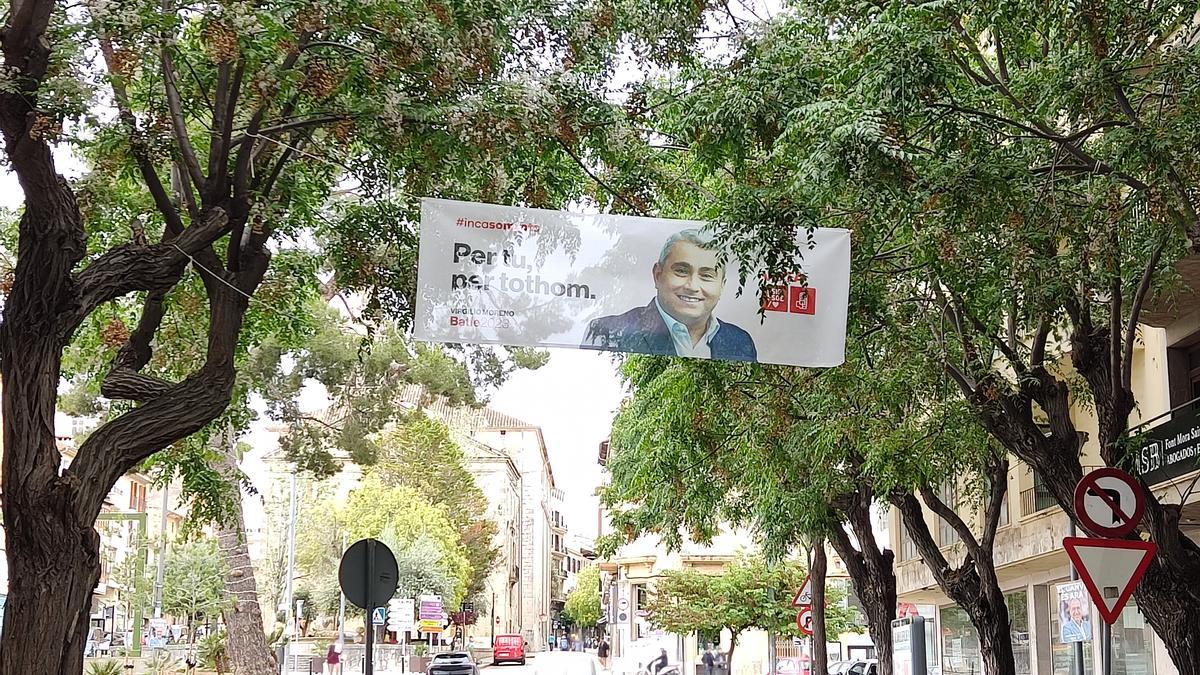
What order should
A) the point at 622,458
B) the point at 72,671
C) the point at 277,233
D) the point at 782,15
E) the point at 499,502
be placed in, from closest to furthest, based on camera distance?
the point at 72,671 → the point at 782,15 → the point at 277,233 → the point at 622,458 → the point at 499,502

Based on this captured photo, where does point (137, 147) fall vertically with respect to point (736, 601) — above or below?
above

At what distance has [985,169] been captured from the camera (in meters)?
10.5

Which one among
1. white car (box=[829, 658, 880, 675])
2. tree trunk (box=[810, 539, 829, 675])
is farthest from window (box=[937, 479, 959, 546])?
white car (box=[829, 658, 880, 675])

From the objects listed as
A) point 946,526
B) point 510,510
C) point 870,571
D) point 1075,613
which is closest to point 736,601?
point 946,526

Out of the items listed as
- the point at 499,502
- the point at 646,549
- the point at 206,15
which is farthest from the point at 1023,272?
the point at 499,502

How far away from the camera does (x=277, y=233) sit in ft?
45.0

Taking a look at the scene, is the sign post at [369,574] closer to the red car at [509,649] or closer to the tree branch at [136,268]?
the tree branch at [136,268]

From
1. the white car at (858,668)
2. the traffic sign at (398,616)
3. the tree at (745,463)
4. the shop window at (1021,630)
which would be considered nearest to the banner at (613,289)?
the tree at (745,463)

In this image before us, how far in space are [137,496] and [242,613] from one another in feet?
207

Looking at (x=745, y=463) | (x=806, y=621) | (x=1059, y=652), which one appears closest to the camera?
(x=745, y=463)

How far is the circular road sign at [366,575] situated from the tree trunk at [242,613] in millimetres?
14819

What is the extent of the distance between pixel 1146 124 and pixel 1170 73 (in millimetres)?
421

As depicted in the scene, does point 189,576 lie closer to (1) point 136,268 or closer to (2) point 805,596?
(2) point 805,596

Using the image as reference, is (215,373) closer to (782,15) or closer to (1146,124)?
(782,15)
